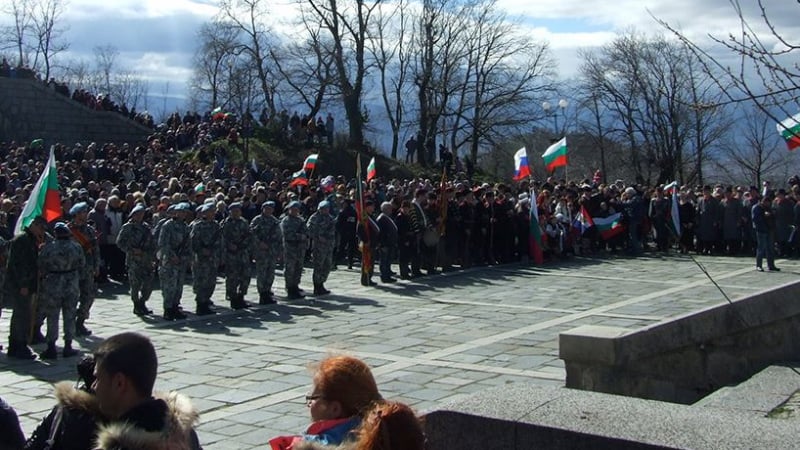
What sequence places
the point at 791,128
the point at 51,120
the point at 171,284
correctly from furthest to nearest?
the point at 51,120 → the point at 171,284 → the point at 791,128

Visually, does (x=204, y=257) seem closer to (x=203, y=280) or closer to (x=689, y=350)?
(x=203, y=280)

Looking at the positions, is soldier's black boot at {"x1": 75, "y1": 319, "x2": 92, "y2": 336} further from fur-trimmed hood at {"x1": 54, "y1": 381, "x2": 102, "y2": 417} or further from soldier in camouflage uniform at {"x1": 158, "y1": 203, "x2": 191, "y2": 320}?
fur-trimmed hood at {"x1": 54, "y1": 381, "x2": 102, "y2": 417}

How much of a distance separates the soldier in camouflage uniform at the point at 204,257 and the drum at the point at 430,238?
19.8ft

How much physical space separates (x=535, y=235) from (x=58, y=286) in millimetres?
13053

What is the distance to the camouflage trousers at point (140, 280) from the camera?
15.0 m

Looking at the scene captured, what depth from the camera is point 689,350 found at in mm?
8469

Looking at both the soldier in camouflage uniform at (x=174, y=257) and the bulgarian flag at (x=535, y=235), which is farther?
the bulgarian flag at (x=535, y=235)

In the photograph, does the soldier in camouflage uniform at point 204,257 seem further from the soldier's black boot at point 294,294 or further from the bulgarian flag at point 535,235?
the bulgarian flag at point 535,235

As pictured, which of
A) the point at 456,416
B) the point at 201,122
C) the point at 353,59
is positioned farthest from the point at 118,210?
the point at 353,59

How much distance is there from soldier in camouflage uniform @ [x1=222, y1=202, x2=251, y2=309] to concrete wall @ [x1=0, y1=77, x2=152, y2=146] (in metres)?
26.2

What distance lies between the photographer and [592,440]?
4816mm

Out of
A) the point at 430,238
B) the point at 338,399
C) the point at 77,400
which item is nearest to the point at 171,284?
the point at 430,238

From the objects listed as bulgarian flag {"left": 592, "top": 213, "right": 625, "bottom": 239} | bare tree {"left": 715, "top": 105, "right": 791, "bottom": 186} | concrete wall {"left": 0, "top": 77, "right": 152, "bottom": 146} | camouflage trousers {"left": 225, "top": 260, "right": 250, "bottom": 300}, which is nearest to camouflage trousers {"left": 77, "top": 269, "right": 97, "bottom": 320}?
camouflage trousers {"left": 225, "top": 260, "right": 250, "bottom": 300}

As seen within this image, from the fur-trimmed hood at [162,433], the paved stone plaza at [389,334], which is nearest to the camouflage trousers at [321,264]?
the paved stone plaza at [389,334]
